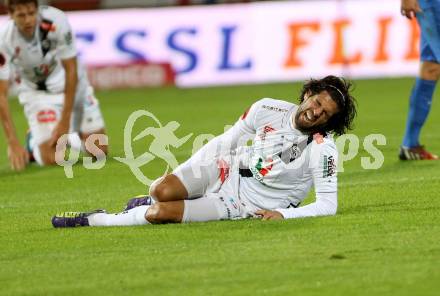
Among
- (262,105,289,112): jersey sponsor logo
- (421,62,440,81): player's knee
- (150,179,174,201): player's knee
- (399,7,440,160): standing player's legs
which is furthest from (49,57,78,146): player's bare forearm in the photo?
(262,105,289,112): jersey sponsor logo

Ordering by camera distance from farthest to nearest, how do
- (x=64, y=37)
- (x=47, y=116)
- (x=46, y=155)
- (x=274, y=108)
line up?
(x=47, y=116) < (x=46, y=155) < (x=64, y=37) < (x=274, y=108)

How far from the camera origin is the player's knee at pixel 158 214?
743 centimetres

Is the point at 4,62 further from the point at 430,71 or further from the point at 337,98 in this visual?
the point at 337,98

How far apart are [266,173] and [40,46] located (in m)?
4.45

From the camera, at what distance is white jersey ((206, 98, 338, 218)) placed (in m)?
7.34

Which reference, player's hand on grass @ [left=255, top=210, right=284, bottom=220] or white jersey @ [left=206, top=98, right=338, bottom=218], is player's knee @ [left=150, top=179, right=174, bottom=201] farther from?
player's hand on grass @ [left=255, top=210, right=284, bottom=220]

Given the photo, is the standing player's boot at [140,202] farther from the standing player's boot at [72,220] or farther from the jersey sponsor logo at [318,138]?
the jersey sponsor logo at [318,138]

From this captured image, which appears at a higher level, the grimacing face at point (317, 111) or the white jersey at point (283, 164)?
the grimacing face at point (317, 111)

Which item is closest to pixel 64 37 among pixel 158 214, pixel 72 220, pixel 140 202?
pixel 140 202

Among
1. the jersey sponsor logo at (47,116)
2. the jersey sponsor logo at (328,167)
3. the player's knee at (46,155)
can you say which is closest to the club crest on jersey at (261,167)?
the jersey sponsor logo at (328,167)

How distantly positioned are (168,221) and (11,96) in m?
13.1

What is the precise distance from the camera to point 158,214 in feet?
24.4

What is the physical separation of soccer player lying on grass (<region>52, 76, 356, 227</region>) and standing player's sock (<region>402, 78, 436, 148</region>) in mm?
3164

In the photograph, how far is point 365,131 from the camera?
13.4m
